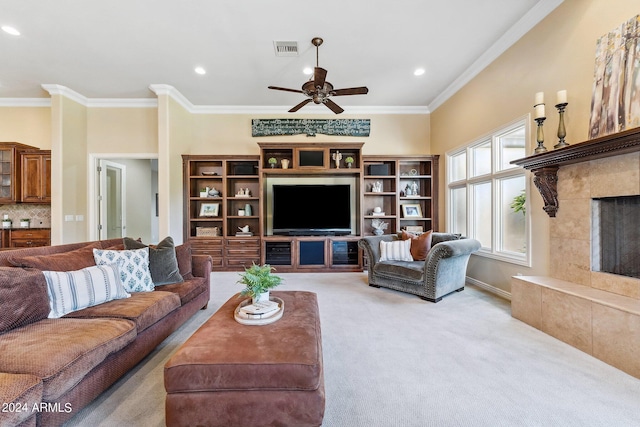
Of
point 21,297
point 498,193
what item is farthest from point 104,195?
point 498,193

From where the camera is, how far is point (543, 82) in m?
2.94

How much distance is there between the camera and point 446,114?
5.01 m

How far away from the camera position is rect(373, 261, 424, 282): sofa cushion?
352 centimetres

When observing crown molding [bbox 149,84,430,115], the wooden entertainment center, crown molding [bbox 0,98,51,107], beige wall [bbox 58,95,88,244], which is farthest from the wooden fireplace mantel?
crown molding [bbox 0,98,51,107]

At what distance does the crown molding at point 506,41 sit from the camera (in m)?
2.83

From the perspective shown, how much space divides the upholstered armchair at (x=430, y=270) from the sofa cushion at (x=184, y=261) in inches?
95.6

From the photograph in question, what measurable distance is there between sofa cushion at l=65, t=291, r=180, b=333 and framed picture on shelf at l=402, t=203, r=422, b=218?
172 inches

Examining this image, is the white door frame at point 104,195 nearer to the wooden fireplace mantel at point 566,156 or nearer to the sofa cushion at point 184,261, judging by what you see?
the sofa cushion at point 184,261

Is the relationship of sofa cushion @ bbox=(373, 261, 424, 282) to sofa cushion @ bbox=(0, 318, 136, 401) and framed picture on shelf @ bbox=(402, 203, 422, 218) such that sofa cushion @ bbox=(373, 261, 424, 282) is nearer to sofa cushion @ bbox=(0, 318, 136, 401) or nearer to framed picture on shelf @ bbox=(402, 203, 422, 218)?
framed picture on shelf @ bbox=(402, 203, 422, 218)

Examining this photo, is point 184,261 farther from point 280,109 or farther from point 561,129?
point 561,129

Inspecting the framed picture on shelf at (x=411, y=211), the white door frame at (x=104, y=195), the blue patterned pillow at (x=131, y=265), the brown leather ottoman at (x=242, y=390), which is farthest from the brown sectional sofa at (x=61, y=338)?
the framed picture on shelf at (x=411, y=211)

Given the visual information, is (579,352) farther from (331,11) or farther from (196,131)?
(196,131)

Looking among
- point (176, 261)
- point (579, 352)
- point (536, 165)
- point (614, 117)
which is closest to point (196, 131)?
point (176, 261)

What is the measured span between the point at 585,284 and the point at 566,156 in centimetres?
121
